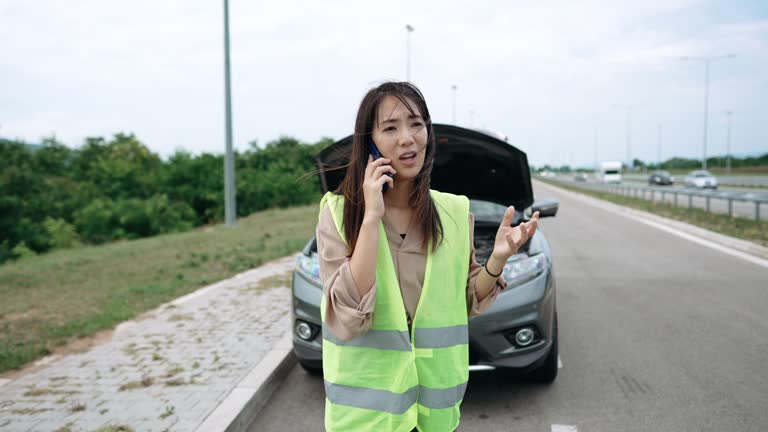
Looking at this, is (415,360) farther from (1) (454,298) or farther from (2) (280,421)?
(2) (280,421)

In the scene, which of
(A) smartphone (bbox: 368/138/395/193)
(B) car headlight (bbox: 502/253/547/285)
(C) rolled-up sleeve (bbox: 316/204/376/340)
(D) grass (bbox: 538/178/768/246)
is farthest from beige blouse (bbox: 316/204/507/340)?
(D) grass (bbox: 538/178/768/246)

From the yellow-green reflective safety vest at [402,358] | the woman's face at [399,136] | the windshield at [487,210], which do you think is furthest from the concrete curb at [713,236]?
the woman's face at [399,136]

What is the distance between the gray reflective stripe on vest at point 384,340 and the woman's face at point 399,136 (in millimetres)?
478

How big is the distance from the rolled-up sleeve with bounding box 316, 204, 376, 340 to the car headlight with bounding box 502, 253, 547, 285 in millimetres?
2754

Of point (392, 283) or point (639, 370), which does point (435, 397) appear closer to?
point (392, 283)

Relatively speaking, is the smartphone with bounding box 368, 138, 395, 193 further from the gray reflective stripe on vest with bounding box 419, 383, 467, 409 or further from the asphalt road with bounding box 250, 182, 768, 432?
the asphalt road with bounding box 250, 182, 768, 432

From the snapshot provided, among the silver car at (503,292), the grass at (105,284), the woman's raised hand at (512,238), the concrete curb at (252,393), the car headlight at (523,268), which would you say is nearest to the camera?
the woman's raised hand at (512,238)

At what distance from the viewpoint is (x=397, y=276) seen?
187 cm

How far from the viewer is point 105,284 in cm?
934

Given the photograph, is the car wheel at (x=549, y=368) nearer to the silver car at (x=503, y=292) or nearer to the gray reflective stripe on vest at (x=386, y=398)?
the silver car at (x=503, y=292)

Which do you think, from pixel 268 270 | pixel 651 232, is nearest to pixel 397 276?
pixel 268 270

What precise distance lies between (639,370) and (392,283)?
156 inches

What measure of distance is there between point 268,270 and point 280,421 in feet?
20.4

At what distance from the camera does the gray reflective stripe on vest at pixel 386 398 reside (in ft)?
5.81
